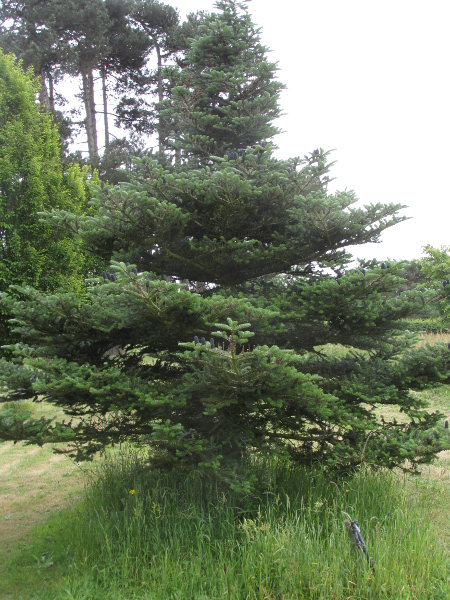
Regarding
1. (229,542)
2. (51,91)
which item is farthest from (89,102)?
(229,542)

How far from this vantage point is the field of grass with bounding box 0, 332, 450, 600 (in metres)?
3.34

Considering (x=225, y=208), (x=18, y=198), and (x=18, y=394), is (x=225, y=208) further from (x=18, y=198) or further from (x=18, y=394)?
(x=18, y=198)

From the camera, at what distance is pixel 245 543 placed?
364 cm

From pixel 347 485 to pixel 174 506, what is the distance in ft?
5.28

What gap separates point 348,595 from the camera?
3234 millimetres

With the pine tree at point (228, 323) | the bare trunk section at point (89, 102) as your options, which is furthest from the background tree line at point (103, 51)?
the pine tree at point (228, 323)

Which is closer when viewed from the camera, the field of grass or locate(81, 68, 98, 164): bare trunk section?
the field of grass

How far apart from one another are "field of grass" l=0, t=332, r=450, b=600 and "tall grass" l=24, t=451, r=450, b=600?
0.01 metres

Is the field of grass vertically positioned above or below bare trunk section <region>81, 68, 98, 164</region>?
below

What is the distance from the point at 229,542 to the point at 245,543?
151 mm

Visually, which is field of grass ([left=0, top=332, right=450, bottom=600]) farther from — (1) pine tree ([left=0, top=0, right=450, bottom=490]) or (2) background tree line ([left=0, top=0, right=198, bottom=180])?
(2) background tree line ([left=0, top=0, right=198, bottom=180])

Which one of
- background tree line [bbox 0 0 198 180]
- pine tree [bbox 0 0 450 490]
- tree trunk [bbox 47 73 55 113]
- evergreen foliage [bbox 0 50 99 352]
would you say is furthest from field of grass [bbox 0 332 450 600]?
tree trunk [bbox 47 73 55 113]

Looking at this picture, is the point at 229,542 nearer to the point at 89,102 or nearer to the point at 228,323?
the point at 228,323

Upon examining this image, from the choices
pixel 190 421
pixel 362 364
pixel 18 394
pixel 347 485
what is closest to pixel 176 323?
pixel 190 421
